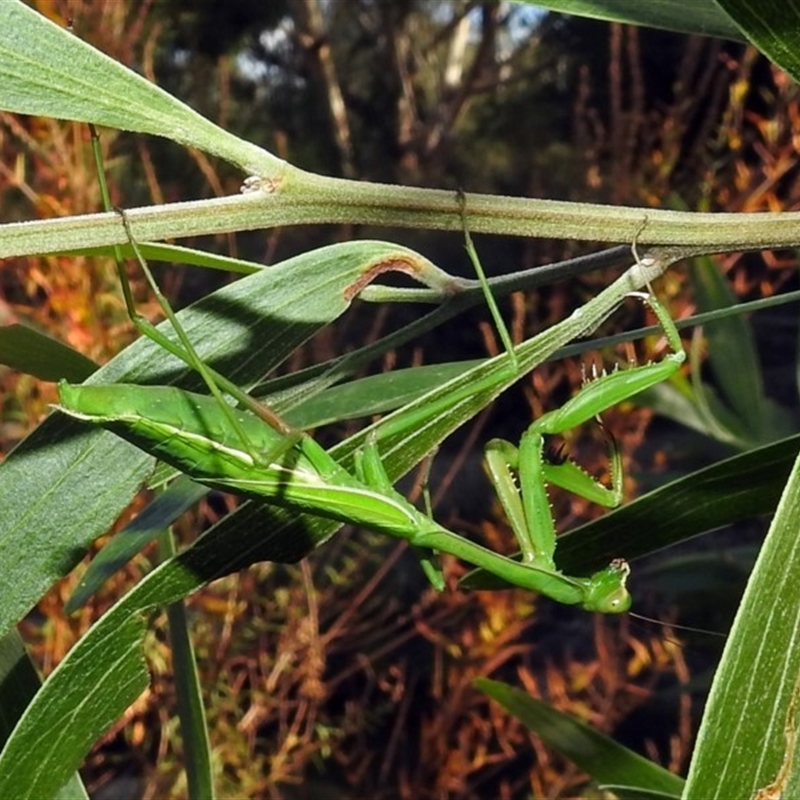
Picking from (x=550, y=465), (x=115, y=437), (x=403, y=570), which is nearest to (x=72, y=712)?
(x=115, y=437)

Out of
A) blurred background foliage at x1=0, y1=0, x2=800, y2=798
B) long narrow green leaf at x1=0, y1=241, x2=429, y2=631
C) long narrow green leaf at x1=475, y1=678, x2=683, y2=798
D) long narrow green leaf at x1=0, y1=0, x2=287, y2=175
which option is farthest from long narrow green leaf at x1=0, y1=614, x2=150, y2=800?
blurred background foliage at x1=0, y1=0, x2=800, y2=798

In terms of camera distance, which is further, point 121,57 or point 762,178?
A: point 762,178

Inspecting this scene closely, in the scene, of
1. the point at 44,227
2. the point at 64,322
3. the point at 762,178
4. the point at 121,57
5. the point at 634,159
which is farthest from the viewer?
the point at 634,159

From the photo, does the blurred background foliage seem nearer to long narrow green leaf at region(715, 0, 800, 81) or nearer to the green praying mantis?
the green praying mantis

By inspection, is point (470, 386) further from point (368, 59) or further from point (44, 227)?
point (368, 59)

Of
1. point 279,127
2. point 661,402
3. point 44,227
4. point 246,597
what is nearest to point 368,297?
point 44,227

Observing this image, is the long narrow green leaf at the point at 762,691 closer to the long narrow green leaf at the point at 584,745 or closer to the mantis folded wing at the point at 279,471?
the mantis folded wing at the point at 279,471
